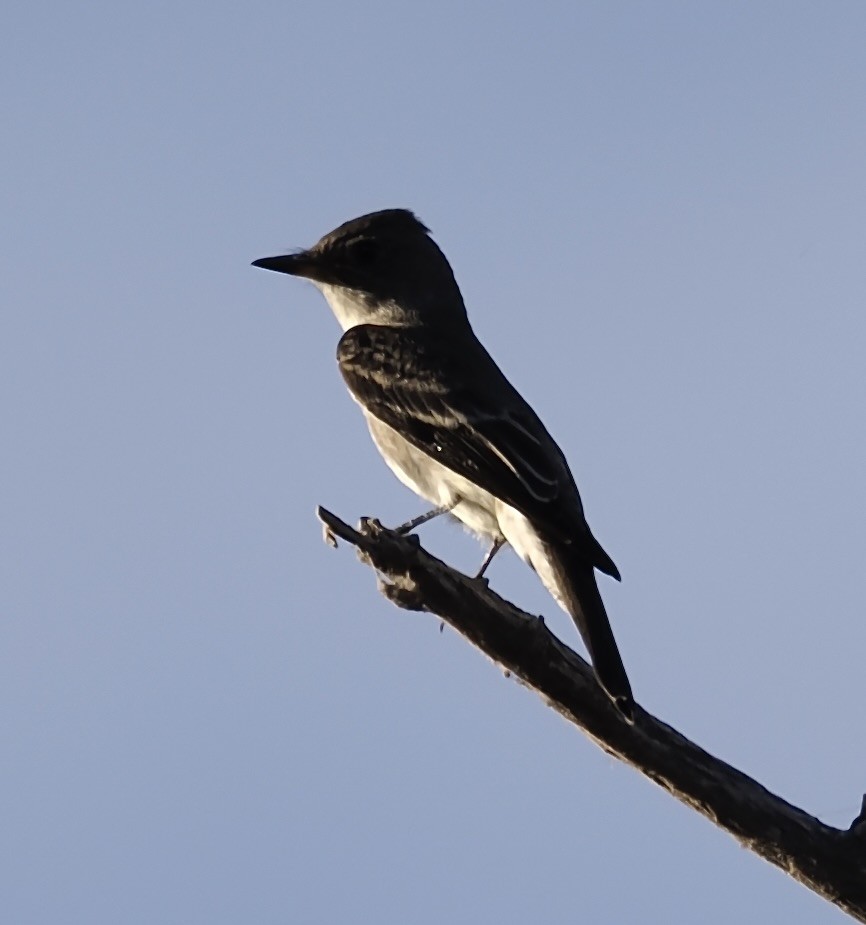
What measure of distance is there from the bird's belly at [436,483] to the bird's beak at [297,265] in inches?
62.8

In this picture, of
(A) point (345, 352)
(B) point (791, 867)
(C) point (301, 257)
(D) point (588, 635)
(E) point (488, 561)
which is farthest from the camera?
(C) point (301, 257)

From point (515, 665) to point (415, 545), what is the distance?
0.80m

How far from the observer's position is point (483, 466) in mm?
9094

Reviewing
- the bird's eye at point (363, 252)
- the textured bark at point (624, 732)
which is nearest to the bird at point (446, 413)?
the bird's eye at point (363, 252)

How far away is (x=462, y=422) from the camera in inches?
373

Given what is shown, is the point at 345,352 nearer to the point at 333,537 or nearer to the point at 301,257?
the point at 301,257

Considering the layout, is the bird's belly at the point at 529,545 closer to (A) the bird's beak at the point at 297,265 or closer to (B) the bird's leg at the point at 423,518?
→ (B) the bird's leg at the point at 423,518

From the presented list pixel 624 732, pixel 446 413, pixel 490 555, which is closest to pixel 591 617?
pixel 624 732

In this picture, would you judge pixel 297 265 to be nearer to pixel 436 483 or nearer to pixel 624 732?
pixel 436 483

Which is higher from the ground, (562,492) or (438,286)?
(438,286)

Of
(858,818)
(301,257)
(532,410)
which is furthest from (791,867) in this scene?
(301,257)

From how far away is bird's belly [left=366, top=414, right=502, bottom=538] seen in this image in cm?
938

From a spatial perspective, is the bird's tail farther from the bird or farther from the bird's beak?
the bird's beak

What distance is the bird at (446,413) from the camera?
28.2 ft
